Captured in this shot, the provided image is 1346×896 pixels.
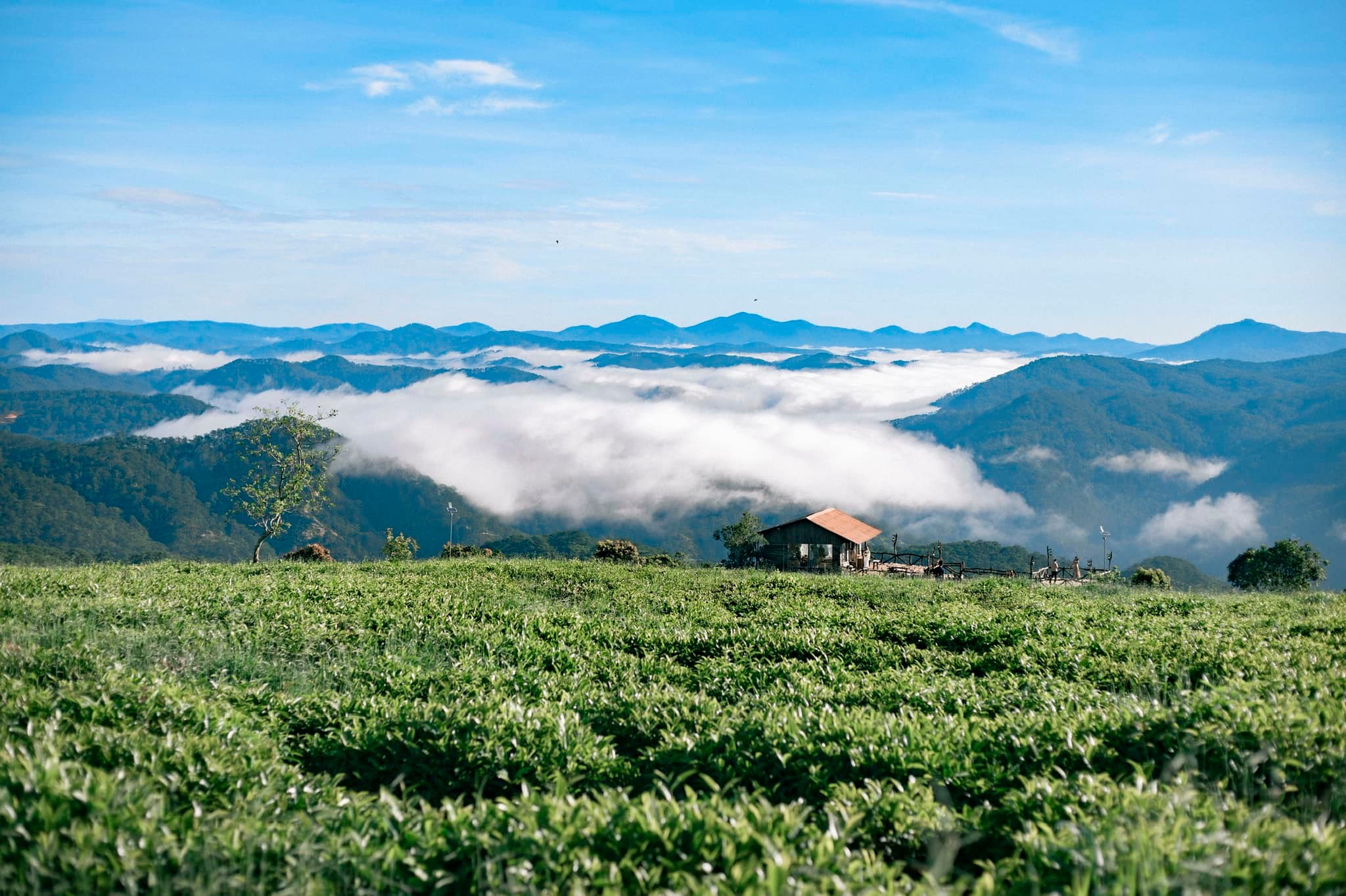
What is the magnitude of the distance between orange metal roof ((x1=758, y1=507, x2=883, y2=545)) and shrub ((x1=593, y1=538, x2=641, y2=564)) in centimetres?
1041

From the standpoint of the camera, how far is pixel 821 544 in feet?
164

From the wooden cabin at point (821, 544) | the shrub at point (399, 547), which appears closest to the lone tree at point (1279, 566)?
the wooden cabin at point (821, 544)

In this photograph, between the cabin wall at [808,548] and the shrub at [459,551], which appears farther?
the cabin wall at [808,548]

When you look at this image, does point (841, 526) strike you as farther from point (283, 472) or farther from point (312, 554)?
point (283, 472)

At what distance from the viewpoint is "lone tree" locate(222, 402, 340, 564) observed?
111ft

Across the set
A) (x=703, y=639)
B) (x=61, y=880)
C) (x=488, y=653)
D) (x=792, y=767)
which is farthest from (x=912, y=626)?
(x=61, y=880)

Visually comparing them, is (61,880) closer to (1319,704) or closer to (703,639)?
(1319,704)

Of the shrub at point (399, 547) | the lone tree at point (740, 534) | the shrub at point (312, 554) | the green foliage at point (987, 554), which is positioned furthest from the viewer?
the green foliage at point (987, 554)

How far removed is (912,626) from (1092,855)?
11088mm

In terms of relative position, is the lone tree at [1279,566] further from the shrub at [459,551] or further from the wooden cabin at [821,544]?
the shrub at [459,551]

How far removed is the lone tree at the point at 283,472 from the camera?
3394 centimetres

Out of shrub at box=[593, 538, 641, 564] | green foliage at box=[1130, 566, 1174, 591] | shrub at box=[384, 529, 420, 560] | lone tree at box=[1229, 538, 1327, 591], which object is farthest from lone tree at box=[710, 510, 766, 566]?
lone tree at box=[1229, 538, 1327, 591]

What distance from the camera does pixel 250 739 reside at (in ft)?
23.3

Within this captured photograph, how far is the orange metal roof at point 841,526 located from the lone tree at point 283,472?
84.3ft
